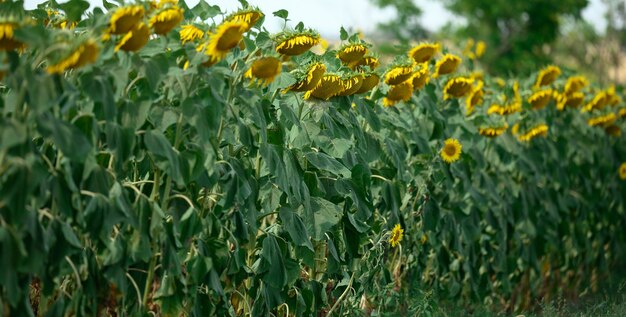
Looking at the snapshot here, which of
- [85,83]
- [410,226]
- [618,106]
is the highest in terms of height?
[618,106]

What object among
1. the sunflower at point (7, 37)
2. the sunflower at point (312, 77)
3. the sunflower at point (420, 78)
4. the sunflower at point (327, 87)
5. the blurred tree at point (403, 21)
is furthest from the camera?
the blurred tree at point (403, 21)

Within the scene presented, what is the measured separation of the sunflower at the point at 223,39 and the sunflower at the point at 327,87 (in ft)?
2.23

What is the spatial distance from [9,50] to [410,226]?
2.56 metres

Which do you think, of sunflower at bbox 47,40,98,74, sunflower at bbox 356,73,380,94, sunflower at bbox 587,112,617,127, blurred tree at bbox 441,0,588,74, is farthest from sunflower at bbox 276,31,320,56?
blurred tree at bbox 441,0,588,74

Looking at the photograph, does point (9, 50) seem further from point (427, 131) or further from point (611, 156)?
point (611, 156)

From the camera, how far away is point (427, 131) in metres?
4.91

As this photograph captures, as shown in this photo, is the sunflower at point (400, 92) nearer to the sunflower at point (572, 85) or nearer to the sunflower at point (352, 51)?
the sunflower at point (352, 51)

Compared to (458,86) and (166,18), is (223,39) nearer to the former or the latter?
(166,18)

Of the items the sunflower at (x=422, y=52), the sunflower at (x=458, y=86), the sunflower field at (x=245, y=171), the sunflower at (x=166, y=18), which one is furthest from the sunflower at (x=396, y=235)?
the sunflower at (x=166, y=18)

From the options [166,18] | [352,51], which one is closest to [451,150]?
[352,51]

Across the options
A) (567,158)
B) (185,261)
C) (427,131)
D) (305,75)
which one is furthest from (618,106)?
(185,261)

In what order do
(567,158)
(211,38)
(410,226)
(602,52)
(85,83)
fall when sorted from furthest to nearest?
(602,52), (567,158), (410,226), (211,38), (85,83)

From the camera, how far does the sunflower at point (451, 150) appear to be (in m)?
4.84

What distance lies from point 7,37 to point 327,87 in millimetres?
1414
